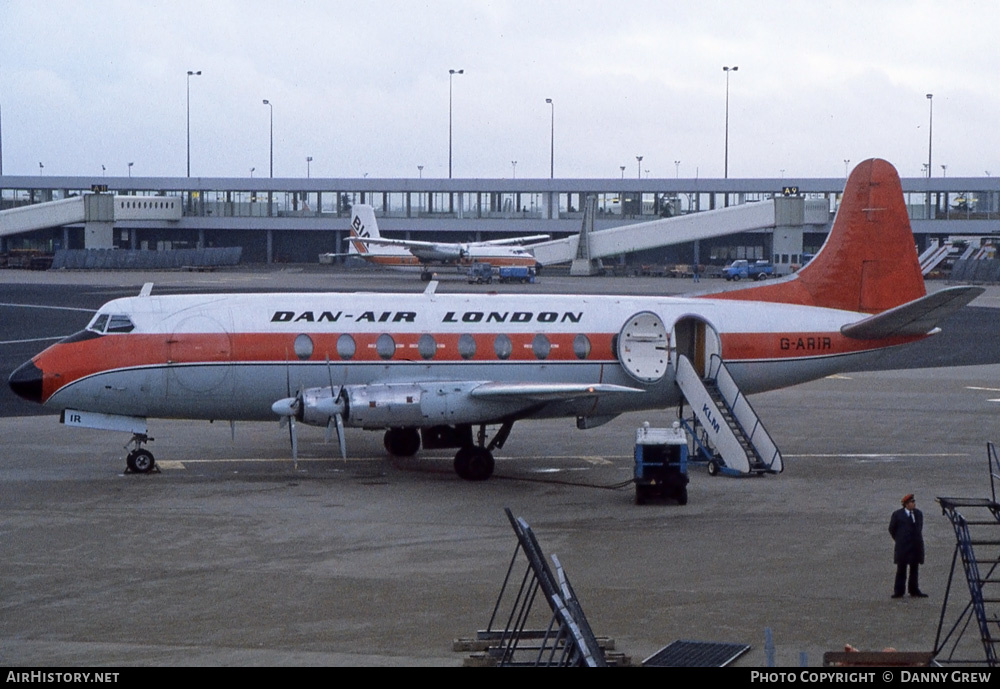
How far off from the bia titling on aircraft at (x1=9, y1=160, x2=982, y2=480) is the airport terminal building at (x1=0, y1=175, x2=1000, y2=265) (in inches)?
3851

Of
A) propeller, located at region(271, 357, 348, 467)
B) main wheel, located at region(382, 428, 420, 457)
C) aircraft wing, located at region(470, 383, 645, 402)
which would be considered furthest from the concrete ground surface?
aircraft wing, located at region(470, 383, 645, 402)

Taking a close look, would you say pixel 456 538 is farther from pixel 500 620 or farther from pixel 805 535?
pixel 805 535

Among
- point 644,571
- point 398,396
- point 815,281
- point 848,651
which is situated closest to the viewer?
point 848,651

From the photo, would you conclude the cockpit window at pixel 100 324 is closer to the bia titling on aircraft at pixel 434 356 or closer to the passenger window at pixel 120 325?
the bia titling on aircraft at pixel 434 356

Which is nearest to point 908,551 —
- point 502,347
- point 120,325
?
point 502,347

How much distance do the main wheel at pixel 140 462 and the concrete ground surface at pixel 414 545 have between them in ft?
1.53

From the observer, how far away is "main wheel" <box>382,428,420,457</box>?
98.3 feet

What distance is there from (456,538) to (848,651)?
9.89 meters

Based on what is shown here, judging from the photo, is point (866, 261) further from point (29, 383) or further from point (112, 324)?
point (29, 383)

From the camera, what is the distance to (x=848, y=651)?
518 inches

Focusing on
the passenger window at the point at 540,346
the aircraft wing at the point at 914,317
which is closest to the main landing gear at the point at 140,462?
the passenger window at the point at 540,346

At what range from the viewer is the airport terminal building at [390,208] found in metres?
130

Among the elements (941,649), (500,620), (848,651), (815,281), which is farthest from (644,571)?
(815,281)

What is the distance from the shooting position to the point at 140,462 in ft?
90.1
